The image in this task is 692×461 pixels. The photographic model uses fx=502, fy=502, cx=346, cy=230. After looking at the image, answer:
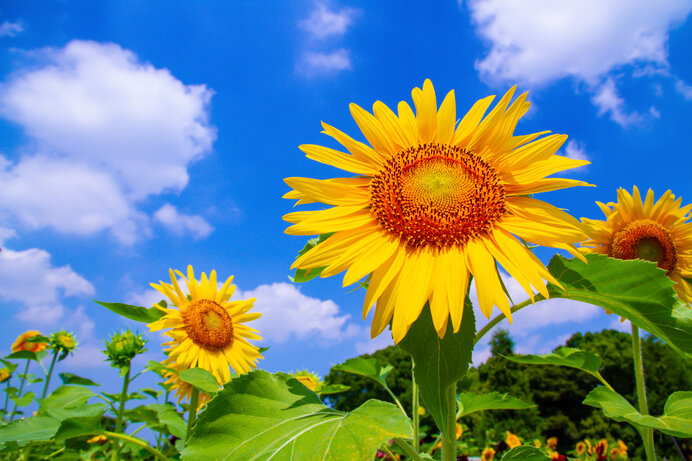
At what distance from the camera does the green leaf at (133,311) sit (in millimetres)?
2916

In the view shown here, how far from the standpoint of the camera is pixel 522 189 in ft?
5.82

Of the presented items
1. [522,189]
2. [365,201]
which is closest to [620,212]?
[522,189]

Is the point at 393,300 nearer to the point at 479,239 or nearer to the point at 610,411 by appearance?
the point at 479,239

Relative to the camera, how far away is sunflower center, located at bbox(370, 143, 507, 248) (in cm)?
173

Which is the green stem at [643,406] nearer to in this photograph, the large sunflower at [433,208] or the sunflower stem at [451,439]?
the sunflower stem at [451,439]

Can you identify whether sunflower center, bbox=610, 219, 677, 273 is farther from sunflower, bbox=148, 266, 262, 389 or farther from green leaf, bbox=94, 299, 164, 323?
green leaf, bbox=94, 299, 164, 323

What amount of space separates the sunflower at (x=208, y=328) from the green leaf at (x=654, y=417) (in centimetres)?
267

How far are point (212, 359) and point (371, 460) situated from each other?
3.00 meters

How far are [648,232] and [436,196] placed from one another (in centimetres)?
277

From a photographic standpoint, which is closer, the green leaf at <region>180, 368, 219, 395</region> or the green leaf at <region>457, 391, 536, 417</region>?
the green leaf at <region>180, 368, 219, 395</region>

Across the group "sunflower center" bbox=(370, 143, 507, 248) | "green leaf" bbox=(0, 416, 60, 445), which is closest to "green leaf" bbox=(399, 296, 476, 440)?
"sunflower center" bbox=(370, 143, 507, 248)

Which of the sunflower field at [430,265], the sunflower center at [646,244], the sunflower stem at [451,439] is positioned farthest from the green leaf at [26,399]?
the sunflower center at [646,244]

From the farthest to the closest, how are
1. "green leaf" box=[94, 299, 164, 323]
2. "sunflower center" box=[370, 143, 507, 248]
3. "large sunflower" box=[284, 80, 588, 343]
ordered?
"green leaf" box=[94, 299, 164, 323] → "sunflower center" box=[370, 143, 507, 248] → "large sunflower" box=[284, 80, 588, 343]

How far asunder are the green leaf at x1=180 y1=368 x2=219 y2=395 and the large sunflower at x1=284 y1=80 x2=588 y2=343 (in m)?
1.07
